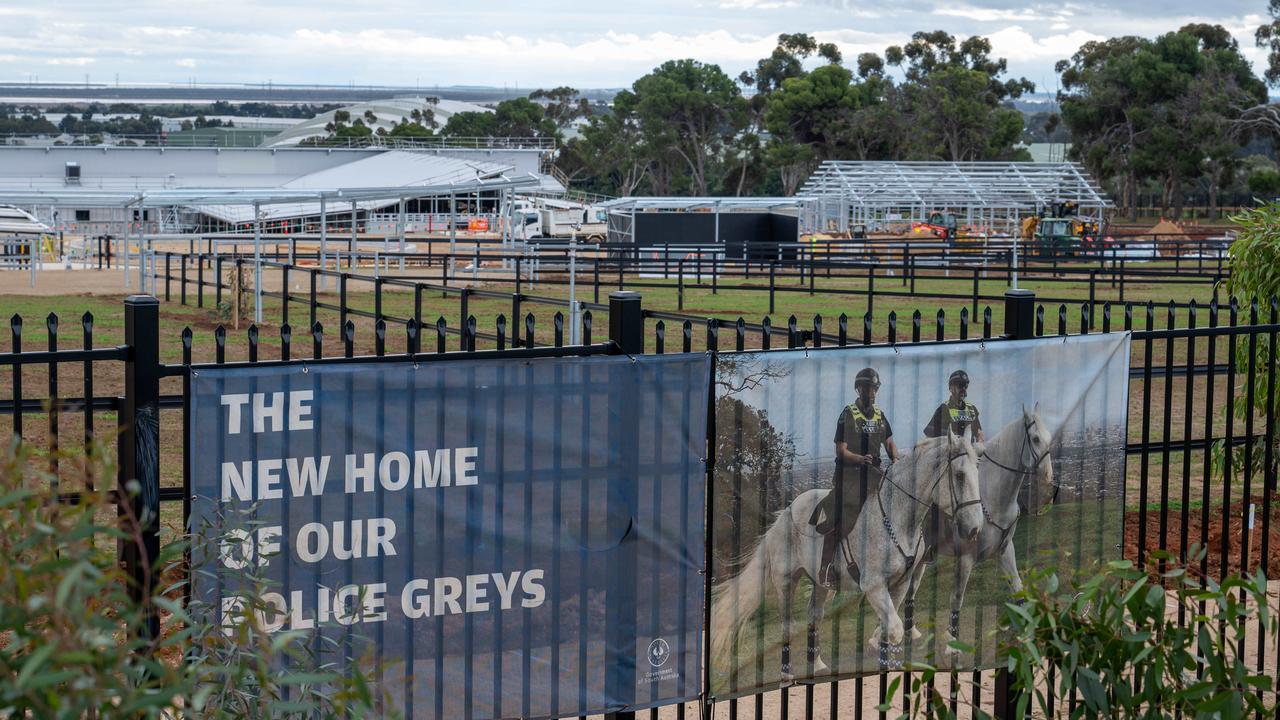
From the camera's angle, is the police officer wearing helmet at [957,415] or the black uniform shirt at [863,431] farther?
the police officer wearing helmet at [957,415]

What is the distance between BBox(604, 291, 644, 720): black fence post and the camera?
15.3ft

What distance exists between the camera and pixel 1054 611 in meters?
3.81

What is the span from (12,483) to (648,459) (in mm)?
2720

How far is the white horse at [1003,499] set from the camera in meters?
5.17

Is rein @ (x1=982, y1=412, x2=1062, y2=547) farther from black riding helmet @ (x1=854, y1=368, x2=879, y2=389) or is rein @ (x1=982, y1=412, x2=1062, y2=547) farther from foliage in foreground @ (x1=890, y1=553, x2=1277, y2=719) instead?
foliage in foreground @ (x1=890, y1=553, x2=1277, y2=719)

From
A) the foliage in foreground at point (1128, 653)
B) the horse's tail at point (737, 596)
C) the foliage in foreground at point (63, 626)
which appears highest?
the foliage in foreground at point (63, 626)

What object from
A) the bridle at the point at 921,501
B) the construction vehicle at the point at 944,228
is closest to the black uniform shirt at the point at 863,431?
the bridle at the point at 921,501

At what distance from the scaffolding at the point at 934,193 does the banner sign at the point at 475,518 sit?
5301 cm

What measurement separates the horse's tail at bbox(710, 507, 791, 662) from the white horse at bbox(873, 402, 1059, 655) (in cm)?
59

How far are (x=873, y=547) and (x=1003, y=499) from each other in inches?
22.1

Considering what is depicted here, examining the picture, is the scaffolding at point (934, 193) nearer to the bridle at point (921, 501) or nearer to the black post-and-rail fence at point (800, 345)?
the black post-and-rail fence at point (800, 345)

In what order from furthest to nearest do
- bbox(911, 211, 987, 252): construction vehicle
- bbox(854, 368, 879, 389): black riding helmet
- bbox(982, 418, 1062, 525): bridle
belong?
bbox(911, 211, 987, 252): construction vehicle → bbox(982, 418, 1062, 525): bridle → bbox(854, 368, 879, 389): black riding helmet

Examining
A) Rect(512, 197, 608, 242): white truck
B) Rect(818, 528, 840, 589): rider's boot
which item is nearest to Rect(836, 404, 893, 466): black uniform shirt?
Rect(818, 528, 840, 589): rider's boot

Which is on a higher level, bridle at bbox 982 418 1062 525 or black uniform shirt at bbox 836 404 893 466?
black uniform shirt at bbox 836 404 893 466
